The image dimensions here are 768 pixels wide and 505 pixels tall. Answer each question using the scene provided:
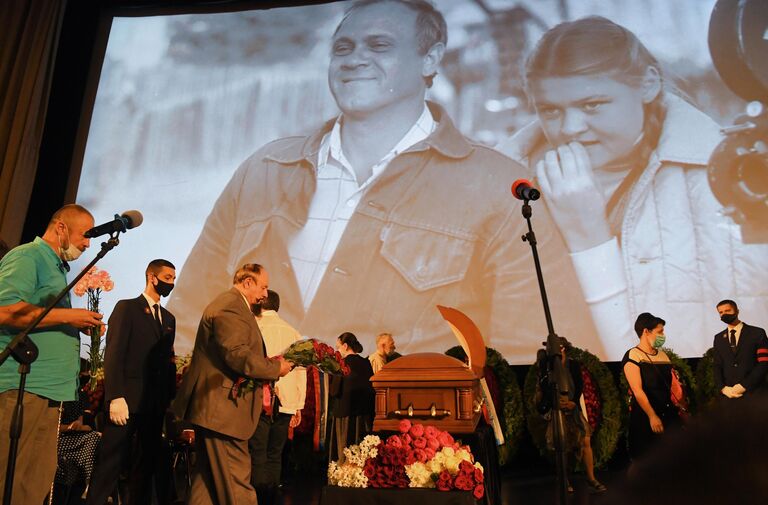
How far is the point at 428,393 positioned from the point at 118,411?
1731mm

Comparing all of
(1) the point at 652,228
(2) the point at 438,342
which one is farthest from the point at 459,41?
(2) the point at 438,342

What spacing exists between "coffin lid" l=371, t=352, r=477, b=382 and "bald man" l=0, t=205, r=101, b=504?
1451 mm

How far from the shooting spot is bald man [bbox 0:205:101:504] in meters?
2.45

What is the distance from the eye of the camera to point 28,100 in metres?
6.89

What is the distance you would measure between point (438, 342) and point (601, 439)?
1847mm

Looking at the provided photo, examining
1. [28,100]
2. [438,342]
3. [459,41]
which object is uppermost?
[459,41]

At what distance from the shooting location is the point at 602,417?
5.68m

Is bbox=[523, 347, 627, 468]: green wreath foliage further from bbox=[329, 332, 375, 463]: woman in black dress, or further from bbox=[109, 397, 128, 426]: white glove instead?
bbox=[109, 397, 128, 426]: white glove

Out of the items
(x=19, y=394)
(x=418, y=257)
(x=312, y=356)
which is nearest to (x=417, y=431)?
(x=312, y=356)

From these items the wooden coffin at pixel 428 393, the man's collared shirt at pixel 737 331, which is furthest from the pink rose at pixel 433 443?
the man's collared shirt at pixel 737 331

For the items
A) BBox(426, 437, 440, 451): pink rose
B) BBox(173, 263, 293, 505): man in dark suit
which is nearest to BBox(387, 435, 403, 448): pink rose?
BBox(426, 437, 440, 451): pink rose

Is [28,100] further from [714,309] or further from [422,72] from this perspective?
[714,309]

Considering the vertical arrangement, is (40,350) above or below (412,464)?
above

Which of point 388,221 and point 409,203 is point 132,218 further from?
point 409,203
